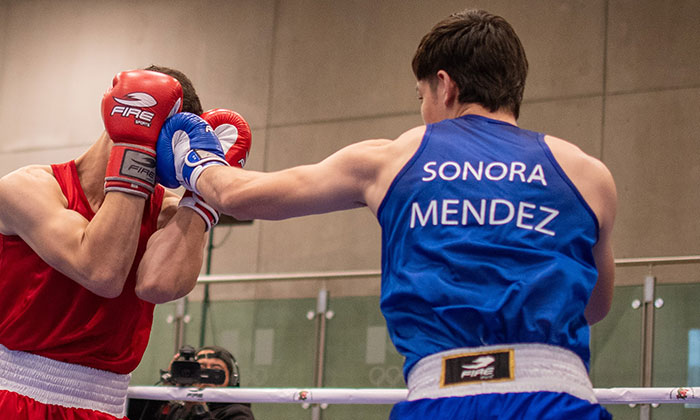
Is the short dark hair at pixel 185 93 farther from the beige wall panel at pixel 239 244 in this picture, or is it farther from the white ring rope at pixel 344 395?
the beige wall panel at pixel 239 244

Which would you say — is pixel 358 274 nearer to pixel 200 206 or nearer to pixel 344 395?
pixel 344 395

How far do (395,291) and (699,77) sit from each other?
16.8ft

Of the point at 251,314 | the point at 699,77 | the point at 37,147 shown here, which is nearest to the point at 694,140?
the point at 699,77

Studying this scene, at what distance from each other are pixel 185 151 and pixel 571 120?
464 centimetres

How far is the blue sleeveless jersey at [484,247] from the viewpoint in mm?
1789

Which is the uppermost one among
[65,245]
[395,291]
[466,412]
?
[65,245]

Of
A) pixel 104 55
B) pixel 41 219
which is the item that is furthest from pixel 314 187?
pixel 104 55

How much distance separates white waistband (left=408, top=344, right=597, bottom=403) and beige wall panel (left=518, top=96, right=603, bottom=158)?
4817 mm

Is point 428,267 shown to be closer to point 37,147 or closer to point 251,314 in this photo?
point 251,314

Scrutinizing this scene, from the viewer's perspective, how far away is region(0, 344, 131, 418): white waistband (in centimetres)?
244

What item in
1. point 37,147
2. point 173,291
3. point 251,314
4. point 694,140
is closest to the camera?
point 173,291

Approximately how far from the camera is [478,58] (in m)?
1.98

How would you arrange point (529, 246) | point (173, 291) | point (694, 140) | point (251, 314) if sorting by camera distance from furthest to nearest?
point (694, 140) < point (251, 314) < point (173, 291) < point (529, 246)

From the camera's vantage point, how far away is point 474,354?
177cm
